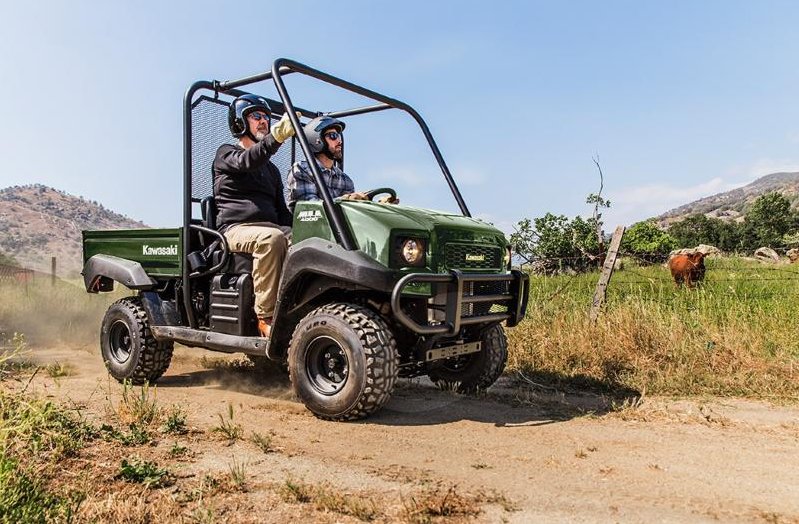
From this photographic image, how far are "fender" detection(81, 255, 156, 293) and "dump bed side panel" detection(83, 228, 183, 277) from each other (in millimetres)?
63

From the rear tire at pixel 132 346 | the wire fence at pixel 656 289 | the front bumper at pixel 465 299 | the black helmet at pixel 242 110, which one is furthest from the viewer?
the wire fence at pixel 656 289

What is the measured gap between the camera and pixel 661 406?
5.10 meters

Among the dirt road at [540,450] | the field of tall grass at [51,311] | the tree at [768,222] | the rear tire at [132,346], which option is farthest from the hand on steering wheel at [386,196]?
the tree at [768,222]

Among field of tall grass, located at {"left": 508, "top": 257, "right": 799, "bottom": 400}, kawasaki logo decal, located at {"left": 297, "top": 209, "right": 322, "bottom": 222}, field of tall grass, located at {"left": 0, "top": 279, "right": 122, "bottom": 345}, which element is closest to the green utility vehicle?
kawasaki logo decal, located at {"left": 297, "top": 209, "right": 322, "bottom": 222}

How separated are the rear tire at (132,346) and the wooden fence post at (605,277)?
4.88 meters

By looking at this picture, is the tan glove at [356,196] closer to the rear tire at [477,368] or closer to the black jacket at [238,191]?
the black jacket at [238,191]

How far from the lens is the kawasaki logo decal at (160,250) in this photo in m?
6.02

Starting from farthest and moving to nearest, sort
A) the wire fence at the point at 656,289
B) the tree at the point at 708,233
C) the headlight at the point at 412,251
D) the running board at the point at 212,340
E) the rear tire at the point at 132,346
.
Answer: the tree at the point at 708,233, the wire fence at the point at 656,289, the rear tire at the point at 132,346, the running board at the point at 212,340, the headlight at the point at 412,251

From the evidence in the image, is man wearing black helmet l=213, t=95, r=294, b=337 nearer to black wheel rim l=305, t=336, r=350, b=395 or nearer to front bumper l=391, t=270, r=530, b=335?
black wheel rim l=305, t=336, r=350, b=395

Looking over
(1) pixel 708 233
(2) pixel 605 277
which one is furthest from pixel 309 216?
(1) pixel 708 233

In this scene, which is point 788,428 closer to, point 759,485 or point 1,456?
point 759,485

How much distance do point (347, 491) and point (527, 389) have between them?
3189 millimetres

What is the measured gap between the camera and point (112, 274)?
6.52 metres

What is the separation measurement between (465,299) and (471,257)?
0.39 metres
